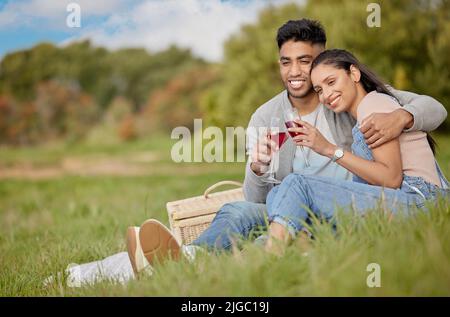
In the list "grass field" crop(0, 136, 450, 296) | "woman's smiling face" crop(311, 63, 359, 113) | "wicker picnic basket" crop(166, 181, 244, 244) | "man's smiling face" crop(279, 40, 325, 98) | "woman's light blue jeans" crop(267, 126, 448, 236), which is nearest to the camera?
"grass field" crop(0, 136, 450, 296)

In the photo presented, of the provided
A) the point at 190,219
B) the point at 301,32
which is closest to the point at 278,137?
the point at 301,32

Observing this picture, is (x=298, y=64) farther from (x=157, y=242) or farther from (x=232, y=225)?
(x=157, y=242)

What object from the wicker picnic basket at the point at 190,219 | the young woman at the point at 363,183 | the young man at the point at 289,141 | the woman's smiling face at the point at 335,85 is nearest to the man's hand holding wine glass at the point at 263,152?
the young man at the point at 289,141

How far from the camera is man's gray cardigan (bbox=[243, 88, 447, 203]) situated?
7.97 feet

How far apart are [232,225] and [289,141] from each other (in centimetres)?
52

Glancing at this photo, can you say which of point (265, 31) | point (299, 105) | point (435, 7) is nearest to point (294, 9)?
point (265, 31)

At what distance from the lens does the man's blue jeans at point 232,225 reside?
2447 mm

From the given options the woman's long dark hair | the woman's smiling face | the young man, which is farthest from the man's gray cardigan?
the woman's smiling face

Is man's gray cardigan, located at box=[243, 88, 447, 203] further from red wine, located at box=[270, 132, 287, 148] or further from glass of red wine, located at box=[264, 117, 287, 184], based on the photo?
red wine, located at box=[270, 132, 287, 148]

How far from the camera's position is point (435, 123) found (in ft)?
7.79

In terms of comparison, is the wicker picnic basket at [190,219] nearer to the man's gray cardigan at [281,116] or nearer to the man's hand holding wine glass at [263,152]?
the man's gray cardigan at [281,116]

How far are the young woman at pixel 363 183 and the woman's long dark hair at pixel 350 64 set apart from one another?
→ 0.10 m

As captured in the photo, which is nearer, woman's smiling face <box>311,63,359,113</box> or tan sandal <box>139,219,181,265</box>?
tan sandal <box>139,219,181,265</box>

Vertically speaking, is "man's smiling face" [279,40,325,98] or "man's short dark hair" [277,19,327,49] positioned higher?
"man's short dark hair" [277,19,327,49]
